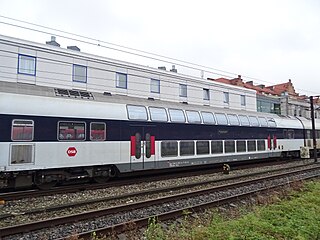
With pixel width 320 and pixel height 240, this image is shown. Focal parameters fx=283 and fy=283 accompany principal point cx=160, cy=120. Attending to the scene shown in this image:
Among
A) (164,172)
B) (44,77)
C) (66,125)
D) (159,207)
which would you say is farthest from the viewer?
(44,77)

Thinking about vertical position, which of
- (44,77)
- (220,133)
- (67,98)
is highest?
(44,77)

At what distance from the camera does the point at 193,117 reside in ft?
46.8

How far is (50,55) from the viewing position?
20.8 m

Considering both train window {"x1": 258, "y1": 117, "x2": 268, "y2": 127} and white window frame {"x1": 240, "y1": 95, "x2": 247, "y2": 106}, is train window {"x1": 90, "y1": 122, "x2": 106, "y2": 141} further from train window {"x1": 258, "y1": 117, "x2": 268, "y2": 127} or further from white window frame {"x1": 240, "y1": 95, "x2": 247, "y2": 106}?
white window frame {"x1": 240, "y1": 95, "x2": 247, "y2": 106}

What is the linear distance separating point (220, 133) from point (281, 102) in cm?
3312

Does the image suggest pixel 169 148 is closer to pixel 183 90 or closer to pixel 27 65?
pixel 27 65

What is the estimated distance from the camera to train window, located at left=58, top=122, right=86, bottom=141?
388 inches

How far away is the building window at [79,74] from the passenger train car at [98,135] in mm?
11222

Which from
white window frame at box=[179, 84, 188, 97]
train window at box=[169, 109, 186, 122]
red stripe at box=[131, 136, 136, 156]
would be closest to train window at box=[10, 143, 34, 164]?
red stripe at box=[131, 136, 136, 156]

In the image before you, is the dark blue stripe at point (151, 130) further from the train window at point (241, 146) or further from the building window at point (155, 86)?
the building window at point (155, 86)

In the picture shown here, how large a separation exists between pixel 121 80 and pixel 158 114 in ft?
42.2

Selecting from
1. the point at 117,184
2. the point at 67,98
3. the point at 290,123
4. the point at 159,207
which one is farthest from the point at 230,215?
the point at 290,123

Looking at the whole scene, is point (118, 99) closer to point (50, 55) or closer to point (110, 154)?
point (110, 154)

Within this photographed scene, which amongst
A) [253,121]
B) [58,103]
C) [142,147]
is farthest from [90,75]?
[58,103]
